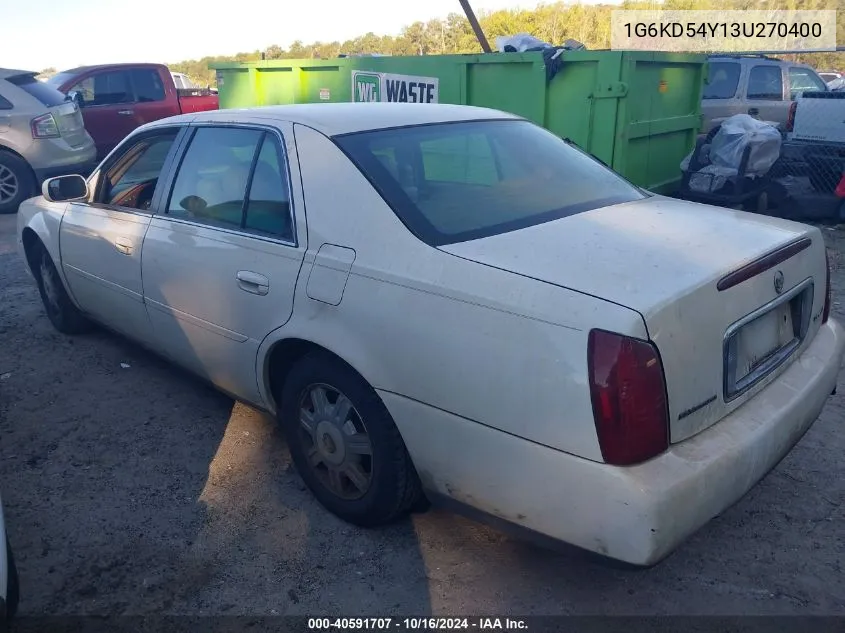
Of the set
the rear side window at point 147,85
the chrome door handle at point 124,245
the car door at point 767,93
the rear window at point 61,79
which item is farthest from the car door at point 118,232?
the car door at point 767,93

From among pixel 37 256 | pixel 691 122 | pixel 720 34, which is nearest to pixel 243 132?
pixel 37 256

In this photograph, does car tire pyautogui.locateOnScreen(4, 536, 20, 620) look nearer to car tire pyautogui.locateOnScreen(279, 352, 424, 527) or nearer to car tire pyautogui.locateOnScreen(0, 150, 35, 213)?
car tire pyautogui.locateOnScreen(279, 352, 424, 527)

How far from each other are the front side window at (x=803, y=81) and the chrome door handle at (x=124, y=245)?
10792 mm

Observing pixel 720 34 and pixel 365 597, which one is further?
pixel 720 34

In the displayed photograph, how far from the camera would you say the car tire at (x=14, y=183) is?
981cm

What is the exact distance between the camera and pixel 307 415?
116 inches

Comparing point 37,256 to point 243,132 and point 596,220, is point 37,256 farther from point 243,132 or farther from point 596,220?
point 596,220

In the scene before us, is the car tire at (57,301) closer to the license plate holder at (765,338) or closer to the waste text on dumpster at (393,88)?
the waste text on dumpster at (393,88)

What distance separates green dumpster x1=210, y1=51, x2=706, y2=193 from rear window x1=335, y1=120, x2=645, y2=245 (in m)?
2.97

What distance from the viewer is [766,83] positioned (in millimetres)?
10797

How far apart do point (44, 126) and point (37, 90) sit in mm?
623

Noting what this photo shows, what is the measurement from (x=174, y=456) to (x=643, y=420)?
7.87 ft

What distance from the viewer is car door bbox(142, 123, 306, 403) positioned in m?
2.91

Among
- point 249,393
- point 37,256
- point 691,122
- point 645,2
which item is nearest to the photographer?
point 249,393
